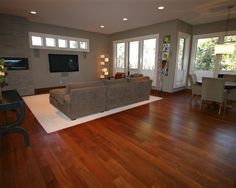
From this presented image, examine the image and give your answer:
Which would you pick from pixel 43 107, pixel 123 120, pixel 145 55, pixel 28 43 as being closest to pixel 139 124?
pixel 123 120

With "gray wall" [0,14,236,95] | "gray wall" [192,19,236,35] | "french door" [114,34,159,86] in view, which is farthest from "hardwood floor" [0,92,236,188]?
"gray wall" [192,19,236,35]

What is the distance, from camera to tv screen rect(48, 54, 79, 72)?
22.2 feet

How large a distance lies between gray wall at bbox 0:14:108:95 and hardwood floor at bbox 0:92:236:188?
9.80 feet

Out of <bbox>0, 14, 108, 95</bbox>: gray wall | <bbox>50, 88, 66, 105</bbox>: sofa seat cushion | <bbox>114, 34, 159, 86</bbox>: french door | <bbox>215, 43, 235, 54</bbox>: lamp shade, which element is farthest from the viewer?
<bbox>114, 34, 159, 86</bbox>: french door

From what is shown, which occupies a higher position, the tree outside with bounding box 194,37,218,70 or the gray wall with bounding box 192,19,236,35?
the gray wall with bounding box 192,19,236,35

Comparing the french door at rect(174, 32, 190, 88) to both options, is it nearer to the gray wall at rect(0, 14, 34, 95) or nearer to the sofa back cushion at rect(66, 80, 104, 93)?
the sofa back cushion at rect(66, 80, 104, 93)

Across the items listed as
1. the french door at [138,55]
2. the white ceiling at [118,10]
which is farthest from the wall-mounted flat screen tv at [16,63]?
the french door at [138,55]

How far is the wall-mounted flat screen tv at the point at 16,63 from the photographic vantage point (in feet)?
16.9

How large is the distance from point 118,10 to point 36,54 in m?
4.14

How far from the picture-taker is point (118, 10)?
4.66 m

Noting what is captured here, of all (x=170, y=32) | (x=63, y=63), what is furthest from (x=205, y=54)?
(x=63, y=63)

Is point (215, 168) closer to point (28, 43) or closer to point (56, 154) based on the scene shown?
point (56, 154)

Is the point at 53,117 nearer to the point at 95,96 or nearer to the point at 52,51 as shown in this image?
the point at 95,96

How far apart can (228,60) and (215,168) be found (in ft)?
18.0
